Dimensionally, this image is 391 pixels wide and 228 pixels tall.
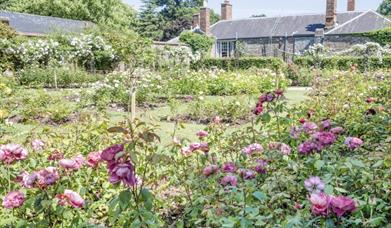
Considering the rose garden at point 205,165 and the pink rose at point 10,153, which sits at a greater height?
the pink rose at point 10,153

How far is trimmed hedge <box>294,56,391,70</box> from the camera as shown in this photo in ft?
62.5

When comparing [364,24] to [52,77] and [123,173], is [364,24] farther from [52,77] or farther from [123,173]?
[123,173]

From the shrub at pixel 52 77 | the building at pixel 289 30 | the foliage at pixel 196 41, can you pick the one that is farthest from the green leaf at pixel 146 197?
the foliage at pixel 196 41

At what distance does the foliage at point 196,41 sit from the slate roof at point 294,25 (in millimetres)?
2888

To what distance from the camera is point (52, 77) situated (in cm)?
1554

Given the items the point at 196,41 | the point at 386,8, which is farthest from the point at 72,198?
the point at 386,8

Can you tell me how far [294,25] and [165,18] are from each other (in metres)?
25.3

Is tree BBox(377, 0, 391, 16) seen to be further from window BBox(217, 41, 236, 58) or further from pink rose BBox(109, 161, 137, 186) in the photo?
pink rose BBox(109, 161, 137, 186)

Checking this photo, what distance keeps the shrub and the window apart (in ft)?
56.2

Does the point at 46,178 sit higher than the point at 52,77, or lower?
higher

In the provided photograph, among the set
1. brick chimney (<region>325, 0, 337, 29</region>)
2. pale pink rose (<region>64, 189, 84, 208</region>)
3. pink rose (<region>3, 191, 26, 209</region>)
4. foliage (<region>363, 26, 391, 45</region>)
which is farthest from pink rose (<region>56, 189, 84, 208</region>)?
brick chimney (<region>325, 0, 337, 29</region>)

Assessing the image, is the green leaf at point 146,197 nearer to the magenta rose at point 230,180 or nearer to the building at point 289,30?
the magenta rose at point 230,180

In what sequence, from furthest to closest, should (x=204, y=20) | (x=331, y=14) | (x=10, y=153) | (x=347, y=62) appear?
(x=204, y=20), (x=331, y=14), (x=347, y=62), (x=10, y=153)

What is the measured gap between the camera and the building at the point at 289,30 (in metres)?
26.1
